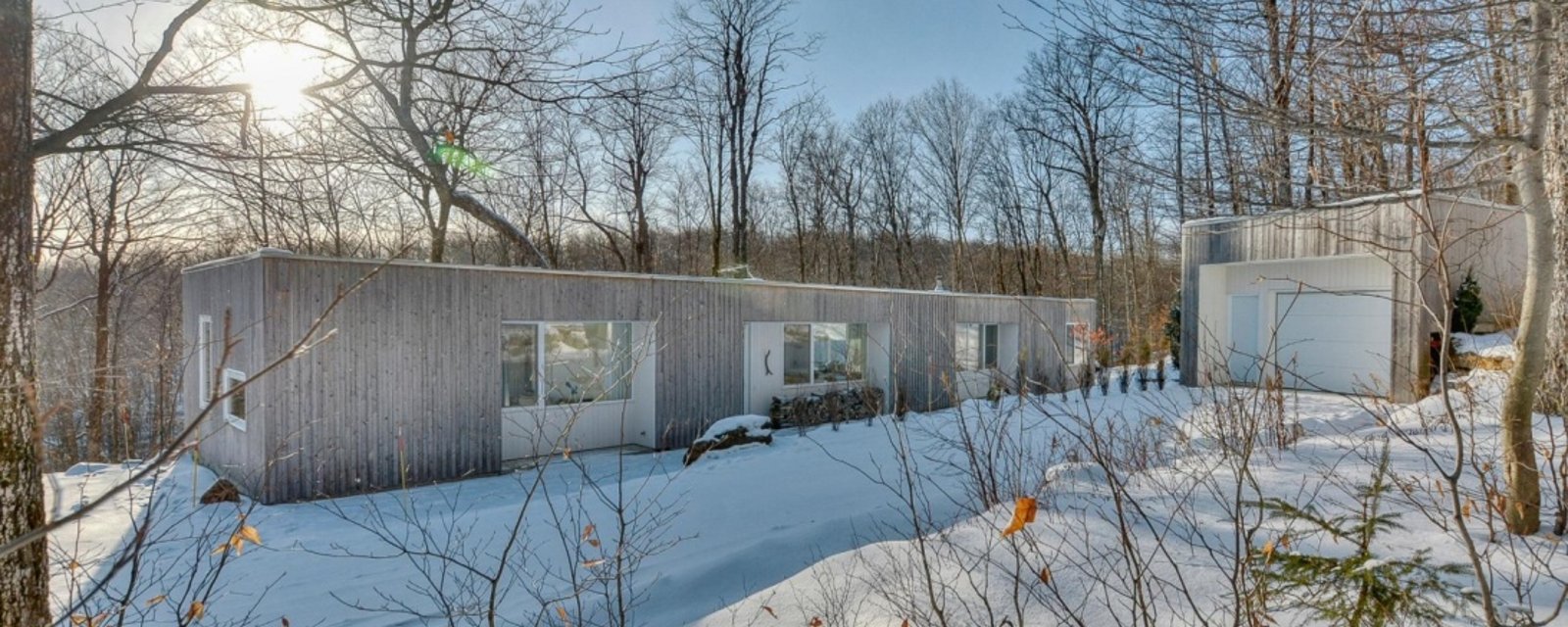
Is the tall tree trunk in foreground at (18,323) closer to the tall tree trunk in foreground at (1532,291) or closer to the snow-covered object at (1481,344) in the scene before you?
the tall tree trunk in foreground at (1532,291)

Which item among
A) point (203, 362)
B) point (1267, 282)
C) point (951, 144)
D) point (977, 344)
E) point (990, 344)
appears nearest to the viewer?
point (203, 362)

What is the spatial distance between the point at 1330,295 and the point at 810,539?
10783 mm

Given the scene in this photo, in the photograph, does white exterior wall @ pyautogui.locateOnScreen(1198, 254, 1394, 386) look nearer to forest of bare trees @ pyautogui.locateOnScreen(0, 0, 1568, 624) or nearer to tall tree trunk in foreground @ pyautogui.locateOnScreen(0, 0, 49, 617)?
forest of bare trees @ pyautogui.locateOnScreen(0, 0, 1568, 624)

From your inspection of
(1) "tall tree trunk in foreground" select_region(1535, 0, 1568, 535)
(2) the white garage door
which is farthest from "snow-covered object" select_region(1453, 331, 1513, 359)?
(1) "tall tree trunk in foreground" select_region(1535, 0, 1568, 535)

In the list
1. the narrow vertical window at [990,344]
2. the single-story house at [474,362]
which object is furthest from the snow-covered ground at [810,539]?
the narrow vertical window at [990,344]

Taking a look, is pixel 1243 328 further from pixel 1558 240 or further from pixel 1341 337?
pixel 1558 240

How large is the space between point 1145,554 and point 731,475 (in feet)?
15.3

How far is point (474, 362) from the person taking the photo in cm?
842

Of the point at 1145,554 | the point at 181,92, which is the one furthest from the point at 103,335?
the point at 1145,554

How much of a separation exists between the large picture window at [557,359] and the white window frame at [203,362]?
329cm

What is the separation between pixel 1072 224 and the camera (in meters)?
25.1

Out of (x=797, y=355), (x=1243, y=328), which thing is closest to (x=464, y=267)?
(x=797, y=355)

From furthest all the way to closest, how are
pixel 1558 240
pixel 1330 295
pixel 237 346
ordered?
pixel 1330 295 → pixel 237 346 → pixel 1558 240

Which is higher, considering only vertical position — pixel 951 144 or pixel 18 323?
pixel 951 144
